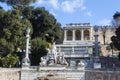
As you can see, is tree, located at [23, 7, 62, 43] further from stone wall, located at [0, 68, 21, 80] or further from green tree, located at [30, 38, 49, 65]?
stone wall, located at [0, 68, 21, 80]

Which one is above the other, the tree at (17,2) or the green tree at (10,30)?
the tree at (17,2)

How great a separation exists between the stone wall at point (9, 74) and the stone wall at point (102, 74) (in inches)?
356

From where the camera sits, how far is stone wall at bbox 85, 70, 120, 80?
39.6 m

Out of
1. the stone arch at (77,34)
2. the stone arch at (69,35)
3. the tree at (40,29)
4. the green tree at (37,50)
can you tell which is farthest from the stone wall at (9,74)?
the stone arch at (77,34)

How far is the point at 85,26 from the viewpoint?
257 feet

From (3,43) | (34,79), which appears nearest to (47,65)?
(34,79)

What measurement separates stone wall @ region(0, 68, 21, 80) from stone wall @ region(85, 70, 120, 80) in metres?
9.04

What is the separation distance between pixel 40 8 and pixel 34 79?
20.2m

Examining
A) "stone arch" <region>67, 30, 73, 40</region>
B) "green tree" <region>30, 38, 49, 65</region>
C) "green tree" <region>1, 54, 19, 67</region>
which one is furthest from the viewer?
"stone arch" <region>67, 30, 73, 40</region>

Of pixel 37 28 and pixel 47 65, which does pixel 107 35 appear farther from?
pixel 47 65

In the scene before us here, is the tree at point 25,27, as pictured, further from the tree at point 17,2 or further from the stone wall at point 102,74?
the stone wall at point 102,74

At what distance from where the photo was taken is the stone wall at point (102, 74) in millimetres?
39628

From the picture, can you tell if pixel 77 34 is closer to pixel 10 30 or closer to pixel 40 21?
pixel 40 21

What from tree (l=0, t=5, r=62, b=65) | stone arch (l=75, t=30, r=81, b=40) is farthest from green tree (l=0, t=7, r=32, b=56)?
stone arch (l=75, t=30, r=81, b=40)
